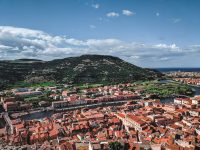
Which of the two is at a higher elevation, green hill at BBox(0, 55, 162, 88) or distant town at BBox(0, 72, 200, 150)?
green hill at BBox(0, 55, 162, 88)

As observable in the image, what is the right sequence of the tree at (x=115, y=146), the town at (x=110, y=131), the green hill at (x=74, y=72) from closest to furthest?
1. the tree at (x=115, y=146)
2. the town at (x=110, y=131)
3. the green hill at (x=74, y=72)

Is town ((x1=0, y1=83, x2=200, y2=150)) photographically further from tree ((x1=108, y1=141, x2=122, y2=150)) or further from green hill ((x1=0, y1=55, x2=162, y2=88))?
green hill ((x1=0, y1=55, x2=162, y2=88))

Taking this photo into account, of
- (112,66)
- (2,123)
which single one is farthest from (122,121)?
(112,66)

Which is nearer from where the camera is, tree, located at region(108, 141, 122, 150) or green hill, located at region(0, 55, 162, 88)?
tree, located at region(108, 141, 122, 150)

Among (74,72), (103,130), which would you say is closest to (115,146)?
(103,130)

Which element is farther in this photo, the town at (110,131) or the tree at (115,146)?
the town at (110,131)

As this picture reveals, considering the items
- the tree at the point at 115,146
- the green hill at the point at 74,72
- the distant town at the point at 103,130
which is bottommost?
the distant town at the point at 103,130

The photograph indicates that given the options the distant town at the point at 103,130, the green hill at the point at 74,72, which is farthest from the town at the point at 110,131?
→ the green hill at the point at 74,72

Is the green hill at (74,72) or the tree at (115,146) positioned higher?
the green hill at (74,72)

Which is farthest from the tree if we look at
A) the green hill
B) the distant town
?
the green hill

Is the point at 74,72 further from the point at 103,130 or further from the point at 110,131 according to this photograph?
the point at 110,131

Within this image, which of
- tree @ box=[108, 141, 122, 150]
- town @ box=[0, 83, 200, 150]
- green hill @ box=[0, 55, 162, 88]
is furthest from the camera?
green hill @ box=[0, 55, 162, 88]

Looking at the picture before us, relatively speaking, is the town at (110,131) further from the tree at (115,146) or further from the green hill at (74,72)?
the green hill at (74,72)
